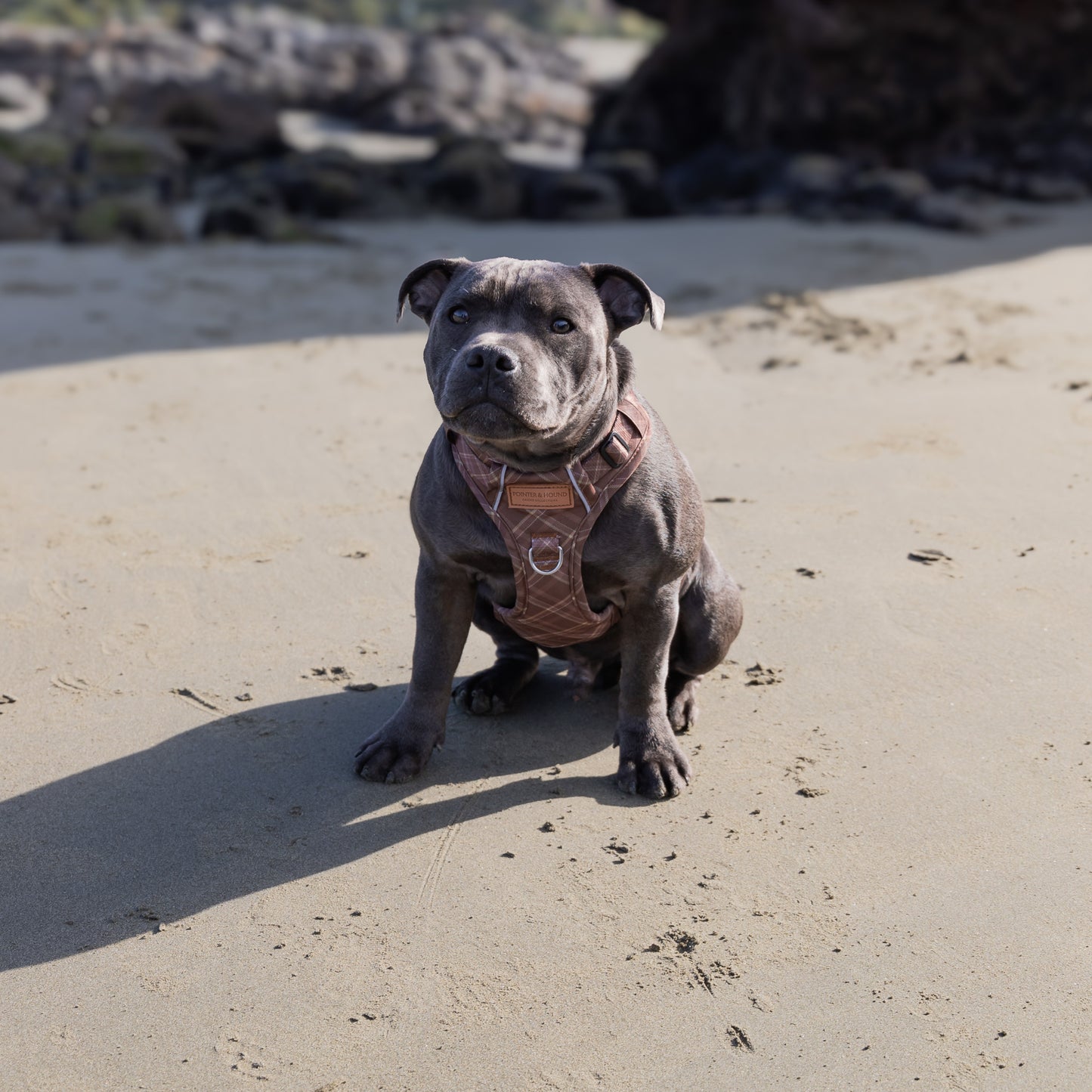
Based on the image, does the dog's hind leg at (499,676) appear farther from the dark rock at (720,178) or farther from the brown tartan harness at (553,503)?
the dark rock at (720,178)

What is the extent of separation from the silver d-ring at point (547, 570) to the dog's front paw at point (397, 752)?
57 centimetres

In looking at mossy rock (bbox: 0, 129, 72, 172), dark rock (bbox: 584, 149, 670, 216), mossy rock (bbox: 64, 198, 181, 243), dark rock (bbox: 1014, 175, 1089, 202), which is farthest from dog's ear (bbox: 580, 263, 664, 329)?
mossy rock (bbox: 0, 129, 72, 172)

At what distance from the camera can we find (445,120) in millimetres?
23359

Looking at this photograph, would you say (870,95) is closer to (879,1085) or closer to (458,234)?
(458,234)

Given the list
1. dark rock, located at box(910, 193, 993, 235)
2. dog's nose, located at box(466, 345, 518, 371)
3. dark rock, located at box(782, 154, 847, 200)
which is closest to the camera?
dog's nose, located at box(466, 345, 518, 371)

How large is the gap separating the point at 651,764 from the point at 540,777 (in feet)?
1.00

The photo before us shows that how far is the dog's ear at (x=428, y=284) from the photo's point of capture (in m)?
3.28

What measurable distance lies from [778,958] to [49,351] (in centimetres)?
590

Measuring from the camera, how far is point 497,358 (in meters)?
2.94

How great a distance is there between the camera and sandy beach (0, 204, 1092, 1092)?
8.53 ft

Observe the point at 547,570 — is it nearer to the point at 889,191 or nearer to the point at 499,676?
the point at 499,676

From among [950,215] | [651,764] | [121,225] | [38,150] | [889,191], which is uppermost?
[651,764]

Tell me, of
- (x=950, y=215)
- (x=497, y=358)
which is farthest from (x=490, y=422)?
(x=950, y=215)

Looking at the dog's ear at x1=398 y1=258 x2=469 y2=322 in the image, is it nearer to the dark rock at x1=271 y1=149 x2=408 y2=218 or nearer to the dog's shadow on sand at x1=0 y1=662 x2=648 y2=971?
the dog's shadow on sand at x1=0 y1=662 x2=648 y2=971
